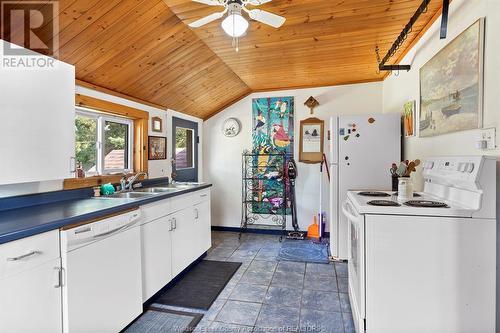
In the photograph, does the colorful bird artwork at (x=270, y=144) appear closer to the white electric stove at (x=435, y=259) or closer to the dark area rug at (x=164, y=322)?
the dark area rug at (x=164, y=322)

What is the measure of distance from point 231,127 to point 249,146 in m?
0.43

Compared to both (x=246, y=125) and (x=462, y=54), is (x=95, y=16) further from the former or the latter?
(x=246, y=125)

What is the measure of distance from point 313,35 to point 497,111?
1601mm

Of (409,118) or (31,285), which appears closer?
(31,285)

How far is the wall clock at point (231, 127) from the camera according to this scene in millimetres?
4496

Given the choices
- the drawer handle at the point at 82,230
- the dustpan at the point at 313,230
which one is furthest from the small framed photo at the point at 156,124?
the dustpan at the point at 313,230

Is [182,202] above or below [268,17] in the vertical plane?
below

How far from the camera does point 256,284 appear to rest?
2.72m

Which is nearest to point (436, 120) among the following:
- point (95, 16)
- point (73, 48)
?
point (95, 16)

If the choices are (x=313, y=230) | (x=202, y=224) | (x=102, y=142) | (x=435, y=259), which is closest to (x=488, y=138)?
(x=435, y=259)

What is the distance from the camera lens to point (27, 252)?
130 cm

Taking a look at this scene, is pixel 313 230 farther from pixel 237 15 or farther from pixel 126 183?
pixel 237 15

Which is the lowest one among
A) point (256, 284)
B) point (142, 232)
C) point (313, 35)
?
point (256, 284)

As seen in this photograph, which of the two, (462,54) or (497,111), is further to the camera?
(462,54)
